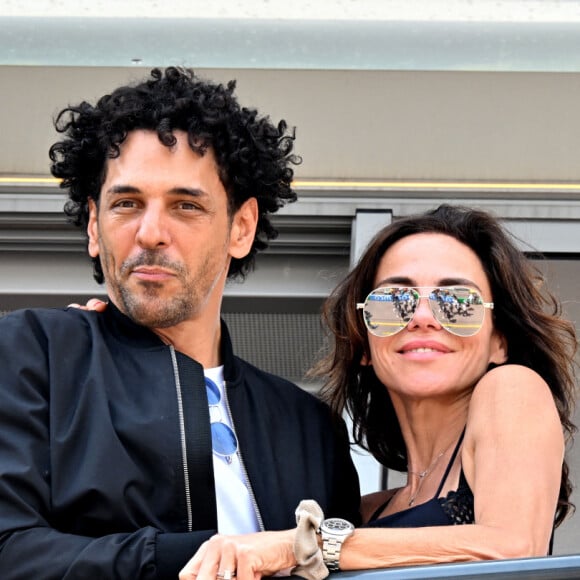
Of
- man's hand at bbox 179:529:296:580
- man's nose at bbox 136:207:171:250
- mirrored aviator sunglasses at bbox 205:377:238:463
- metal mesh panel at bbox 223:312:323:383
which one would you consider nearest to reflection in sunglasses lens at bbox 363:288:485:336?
mirrored aviator sunglasses at bbox 205:377:238:463

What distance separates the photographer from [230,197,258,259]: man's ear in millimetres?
2449

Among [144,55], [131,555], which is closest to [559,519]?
[131,555]

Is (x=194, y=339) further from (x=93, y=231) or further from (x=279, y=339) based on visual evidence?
(x=279, y=339)

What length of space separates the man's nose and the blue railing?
0.91 m

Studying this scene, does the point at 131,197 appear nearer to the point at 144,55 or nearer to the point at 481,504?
the point at 481,504

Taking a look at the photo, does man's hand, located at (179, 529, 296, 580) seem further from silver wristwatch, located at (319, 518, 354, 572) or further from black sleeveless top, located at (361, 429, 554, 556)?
black sleeveless top, located at (361, 429, 554, 556)

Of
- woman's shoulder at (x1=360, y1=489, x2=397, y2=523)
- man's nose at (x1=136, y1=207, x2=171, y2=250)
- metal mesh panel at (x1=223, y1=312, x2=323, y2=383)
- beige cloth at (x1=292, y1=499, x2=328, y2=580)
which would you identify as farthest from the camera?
metal mesh panel at (x1=223, y1=312, x2=323, y2=383)

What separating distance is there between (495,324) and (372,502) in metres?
0.46

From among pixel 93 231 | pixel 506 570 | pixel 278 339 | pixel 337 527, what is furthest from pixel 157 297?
pixel 278 339

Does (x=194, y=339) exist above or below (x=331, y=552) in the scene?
above

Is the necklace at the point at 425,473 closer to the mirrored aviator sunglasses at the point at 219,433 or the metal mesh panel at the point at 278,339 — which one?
the mirrored aviator sunglasses at the point at 219,433

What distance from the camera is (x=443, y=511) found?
2162 millimetres

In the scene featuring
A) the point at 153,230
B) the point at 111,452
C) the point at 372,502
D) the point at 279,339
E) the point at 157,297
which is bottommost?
the point at 372,502

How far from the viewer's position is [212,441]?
2.24m
